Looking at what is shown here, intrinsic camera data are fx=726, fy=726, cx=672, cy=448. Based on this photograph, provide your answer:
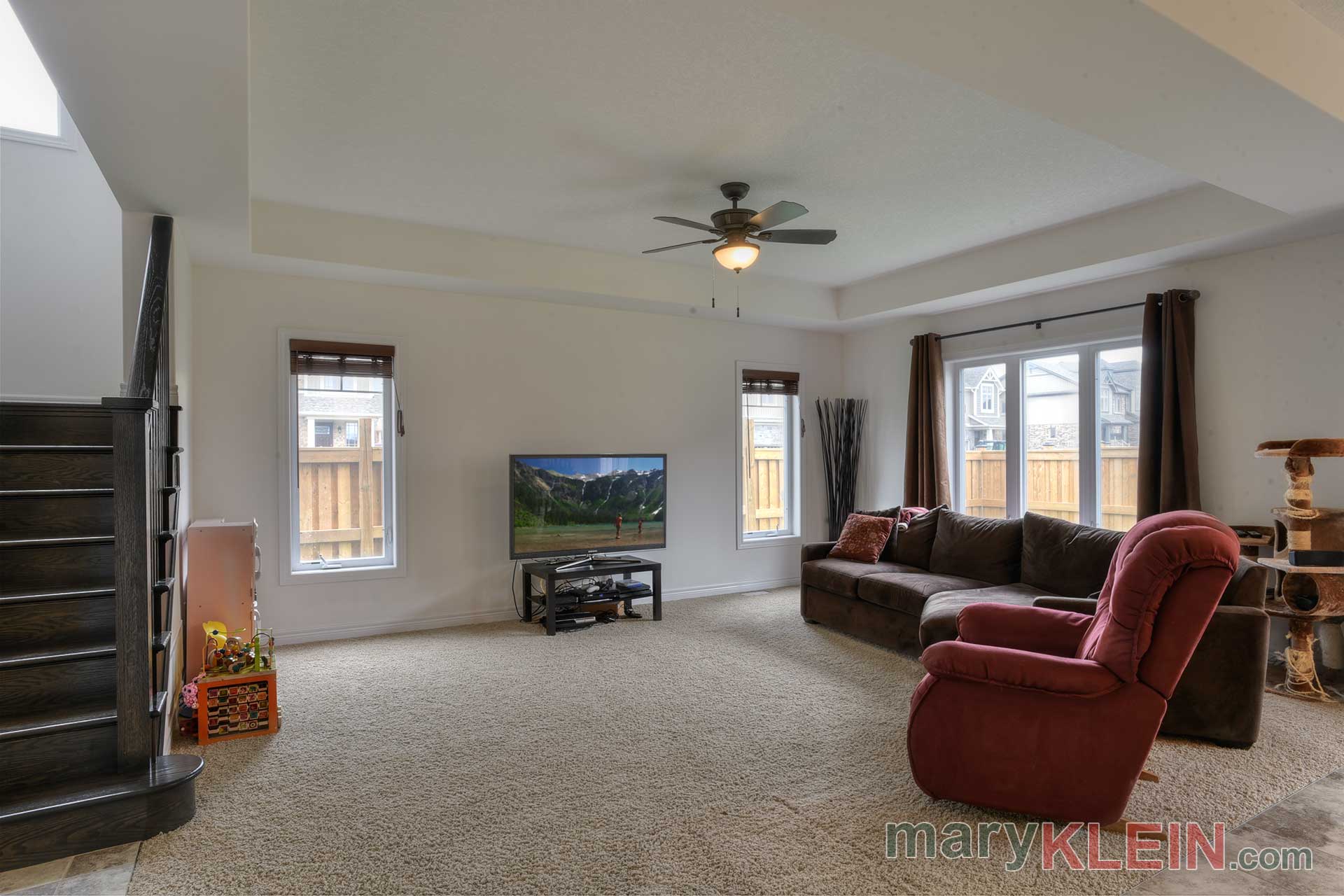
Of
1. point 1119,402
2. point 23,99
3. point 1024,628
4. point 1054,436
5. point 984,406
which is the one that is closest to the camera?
point 1024,628

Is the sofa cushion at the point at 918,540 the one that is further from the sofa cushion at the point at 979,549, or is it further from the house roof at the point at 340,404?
the house roof at the point at 340,404

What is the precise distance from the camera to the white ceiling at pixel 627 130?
99.4 inches

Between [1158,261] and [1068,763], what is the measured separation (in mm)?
3478

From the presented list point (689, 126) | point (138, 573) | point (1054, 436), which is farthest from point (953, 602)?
point (138, 573)

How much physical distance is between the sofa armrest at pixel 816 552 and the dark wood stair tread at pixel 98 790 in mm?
3938

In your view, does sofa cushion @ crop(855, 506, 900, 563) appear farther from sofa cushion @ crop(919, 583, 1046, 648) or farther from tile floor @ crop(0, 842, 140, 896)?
tile floor @ crop(0, 842, 140, 896)

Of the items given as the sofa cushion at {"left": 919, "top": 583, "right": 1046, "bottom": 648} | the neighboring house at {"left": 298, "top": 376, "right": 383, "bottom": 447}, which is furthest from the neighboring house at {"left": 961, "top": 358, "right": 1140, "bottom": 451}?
the neighboring house at {"left": 298, "top": 376, "right": 383, "bottom": 447}

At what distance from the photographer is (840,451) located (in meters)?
6.76

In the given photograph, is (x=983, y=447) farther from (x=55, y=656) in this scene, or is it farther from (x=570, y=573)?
(x=55, y=656)

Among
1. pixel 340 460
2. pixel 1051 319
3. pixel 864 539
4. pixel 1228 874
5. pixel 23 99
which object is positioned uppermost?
pixel 23 99

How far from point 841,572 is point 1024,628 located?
81.0 inches

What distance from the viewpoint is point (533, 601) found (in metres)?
5.34

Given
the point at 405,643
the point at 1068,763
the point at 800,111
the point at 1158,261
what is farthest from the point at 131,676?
the point at 1158,261

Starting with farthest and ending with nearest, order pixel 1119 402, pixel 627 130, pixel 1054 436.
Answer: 1. pixel 1054 436
2. pixel 1119 402
3. pixel 627 130
